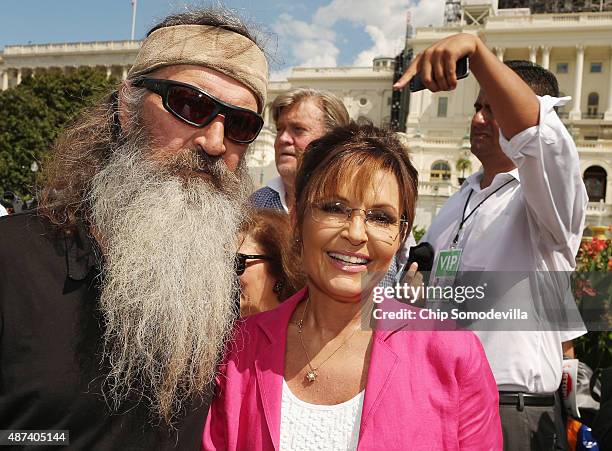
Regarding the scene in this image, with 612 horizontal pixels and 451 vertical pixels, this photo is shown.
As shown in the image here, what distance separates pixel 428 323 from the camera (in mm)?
1970

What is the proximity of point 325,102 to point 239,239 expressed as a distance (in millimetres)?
1893

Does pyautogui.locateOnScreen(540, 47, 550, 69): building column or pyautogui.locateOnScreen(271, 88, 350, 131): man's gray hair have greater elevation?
pyautogui.locateOnScreen(540, 47, 550, 69): building column

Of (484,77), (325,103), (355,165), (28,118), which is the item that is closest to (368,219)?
(355,165)

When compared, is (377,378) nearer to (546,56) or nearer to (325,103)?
(325,103)

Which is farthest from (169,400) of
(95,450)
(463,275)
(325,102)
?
(325,102)

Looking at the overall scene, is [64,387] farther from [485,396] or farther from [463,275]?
[463,275]

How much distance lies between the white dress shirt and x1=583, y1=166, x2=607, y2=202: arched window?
40.1 meters

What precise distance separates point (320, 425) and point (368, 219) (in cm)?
67

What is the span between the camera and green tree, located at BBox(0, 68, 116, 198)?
97.3 feet

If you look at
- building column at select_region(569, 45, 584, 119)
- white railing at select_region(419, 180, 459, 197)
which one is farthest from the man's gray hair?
building column at select_region(569, 45, 584, 119)

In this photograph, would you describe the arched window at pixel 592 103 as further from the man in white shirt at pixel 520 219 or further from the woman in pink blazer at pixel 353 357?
the woman in pink blazer at pixel 353 357

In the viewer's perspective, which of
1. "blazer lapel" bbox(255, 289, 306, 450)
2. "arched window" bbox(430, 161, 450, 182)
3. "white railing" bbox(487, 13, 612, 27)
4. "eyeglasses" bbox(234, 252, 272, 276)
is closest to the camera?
"blazer lapel" bbox(255, 289, 306, 450)

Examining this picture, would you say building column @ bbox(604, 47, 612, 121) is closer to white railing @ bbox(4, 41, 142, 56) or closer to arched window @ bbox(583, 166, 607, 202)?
arched window @ bbox(583, 166, 607, 202)

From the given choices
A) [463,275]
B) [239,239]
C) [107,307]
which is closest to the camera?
[107,307]
